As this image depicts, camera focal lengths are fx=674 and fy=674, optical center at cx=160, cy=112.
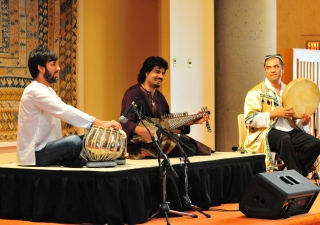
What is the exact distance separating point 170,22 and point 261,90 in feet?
4.43

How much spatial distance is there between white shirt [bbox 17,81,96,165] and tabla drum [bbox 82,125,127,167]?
12 cm

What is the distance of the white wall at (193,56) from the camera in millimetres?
7570

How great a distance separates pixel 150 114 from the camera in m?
6.14

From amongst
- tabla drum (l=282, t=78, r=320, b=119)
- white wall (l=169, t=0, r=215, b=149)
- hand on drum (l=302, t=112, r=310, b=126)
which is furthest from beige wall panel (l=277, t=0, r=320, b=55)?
hand on drum (l=302, t=112, r=310, b=126)

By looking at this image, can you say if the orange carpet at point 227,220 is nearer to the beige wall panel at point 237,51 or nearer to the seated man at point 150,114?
the seated man at point 150,114

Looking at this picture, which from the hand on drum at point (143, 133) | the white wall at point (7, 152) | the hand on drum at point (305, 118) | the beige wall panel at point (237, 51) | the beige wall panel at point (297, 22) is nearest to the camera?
the hand on drum at point (143, 133)

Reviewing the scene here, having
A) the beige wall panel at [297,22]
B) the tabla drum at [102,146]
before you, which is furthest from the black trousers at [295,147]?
the beige wall panel at [297,22]

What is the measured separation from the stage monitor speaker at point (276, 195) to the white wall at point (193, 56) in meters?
2.49

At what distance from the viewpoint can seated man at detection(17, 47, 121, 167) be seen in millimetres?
5066

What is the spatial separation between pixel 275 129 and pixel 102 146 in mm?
2377

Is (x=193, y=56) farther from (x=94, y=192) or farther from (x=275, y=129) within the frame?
(x=94, y=192)

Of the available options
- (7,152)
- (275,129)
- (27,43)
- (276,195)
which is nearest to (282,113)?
(275,129)

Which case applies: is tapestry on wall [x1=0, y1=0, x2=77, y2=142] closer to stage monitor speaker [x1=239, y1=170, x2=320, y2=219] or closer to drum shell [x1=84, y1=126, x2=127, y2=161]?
drum shell [x1=84, y1=126, x2=127, y2=161]

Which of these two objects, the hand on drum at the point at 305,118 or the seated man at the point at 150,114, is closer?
the seated man at the point at 150,114
